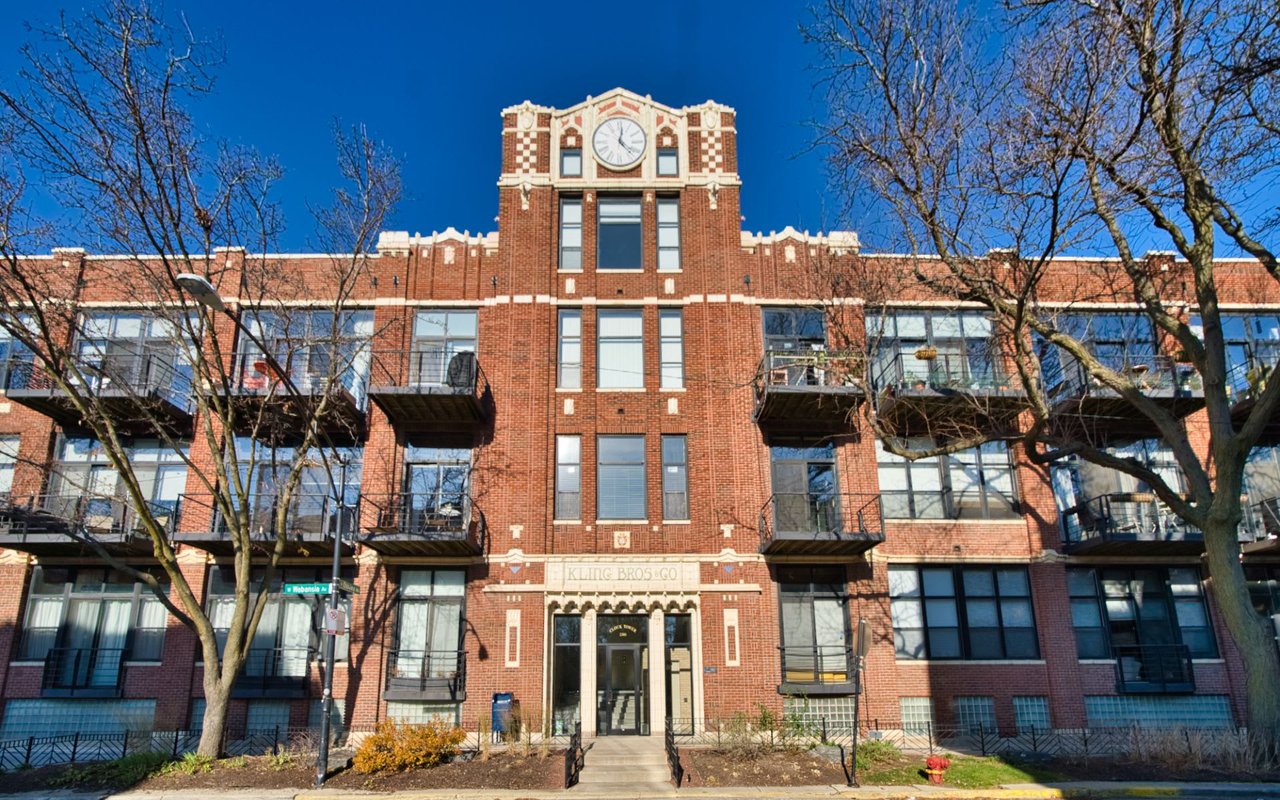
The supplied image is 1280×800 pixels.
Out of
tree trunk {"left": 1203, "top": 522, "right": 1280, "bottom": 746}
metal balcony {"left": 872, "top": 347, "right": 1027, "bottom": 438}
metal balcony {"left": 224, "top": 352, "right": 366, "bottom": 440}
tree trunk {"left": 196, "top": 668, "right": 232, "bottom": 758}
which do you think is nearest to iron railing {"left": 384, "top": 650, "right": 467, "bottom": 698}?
tree trunk {"left": 196, "top": 668, "right": 232, "bottom": 758}

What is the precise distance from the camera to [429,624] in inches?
865

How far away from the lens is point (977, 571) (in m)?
23.0

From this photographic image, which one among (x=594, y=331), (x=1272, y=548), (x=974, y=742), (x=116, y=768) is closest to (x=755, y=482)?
(x=594, y=331)

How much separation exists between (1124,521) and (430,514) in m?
18.4

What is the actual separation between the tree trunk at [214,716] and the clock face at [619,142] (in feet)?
56.0

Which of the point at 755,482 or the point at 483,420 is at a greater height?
the point at 483,420

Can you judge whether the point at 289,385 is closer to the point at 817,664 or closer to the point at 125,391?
the point at 125,391

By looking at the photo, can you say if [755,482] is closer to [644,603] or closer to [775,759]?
[644,603]

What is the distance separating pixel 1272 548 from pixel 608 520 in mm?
17291

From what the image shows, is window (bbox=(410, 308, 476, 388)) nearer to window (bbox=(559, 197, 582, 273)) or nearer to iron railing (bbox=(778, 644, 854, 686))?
window (bbox=(559, 197, 582, 273))

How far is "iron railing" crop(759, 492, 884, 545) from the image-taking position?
2220 centimetres

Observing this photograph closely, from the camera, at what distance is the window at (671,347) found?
2411 centimetres

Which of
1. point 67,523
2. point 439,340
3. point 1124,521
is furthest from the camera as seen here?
point 439,340

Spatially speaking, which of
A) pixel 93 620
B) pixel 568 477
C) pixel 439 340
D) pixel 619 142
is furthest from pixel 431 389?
pixel 93 620
